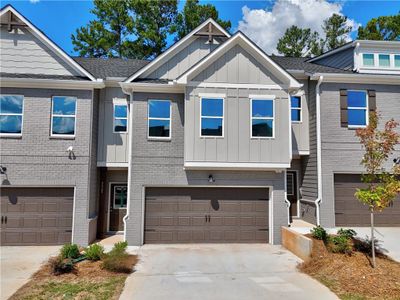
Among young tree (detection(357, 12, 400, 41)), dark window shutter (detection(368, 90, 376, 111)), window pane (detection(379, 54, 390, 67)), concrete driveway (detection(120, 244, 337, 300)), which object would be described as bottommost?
concrete driveway (detection(120, 244, 337, 300))

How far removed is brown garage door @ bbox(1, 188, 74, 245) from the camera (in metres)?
11.8

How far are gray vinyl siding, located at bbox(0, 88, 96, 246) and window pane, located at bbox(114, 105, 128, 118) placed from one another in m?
1.40

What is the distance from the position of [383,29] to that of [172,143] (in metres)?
27.2

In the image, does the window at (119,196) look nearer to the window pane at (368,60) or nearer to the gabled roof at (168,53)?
the gabled roof at (168,53)

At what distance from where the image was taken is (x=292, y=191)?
14.9 m

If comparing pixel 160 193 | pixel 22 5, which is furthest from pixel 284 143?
pixel 22 5

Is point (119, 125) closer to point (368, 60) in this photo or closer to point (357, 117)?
point (357, 117)

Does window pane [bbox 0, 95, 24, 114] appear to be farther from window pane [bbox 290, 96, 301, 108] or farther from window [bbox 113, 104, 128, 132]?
window pane [bbox 290, 96, 301, 108]

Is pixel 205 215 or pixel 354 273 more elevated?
pixel 205 215

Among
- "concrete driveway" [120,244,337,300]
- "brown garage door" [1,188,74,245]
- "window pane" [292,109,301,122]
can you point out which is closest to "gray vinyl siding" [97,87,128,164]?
"brown garage door" [1,188,74,245]

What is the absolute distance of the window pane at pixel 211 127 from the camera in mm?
12055

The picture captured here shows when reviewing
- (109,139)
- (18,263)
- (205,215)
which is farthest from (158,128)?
(18,263)

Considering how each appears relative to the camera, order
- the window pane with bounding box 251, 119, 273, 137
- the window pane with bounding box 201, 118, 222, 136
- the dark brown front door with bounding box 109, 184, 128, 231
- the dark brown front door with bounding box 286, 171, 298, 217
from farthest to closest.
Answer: the dark brown front door with bounding box 286, 171, 298, 217, the dark brown front door with bounding box 109, 184, 128, 231, the window pane with bounding box 251, 119, 273, 137, the window pane with bounding box 201, 118, 222, 136

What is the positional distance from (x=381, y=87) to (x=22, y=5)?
50.8 ft
